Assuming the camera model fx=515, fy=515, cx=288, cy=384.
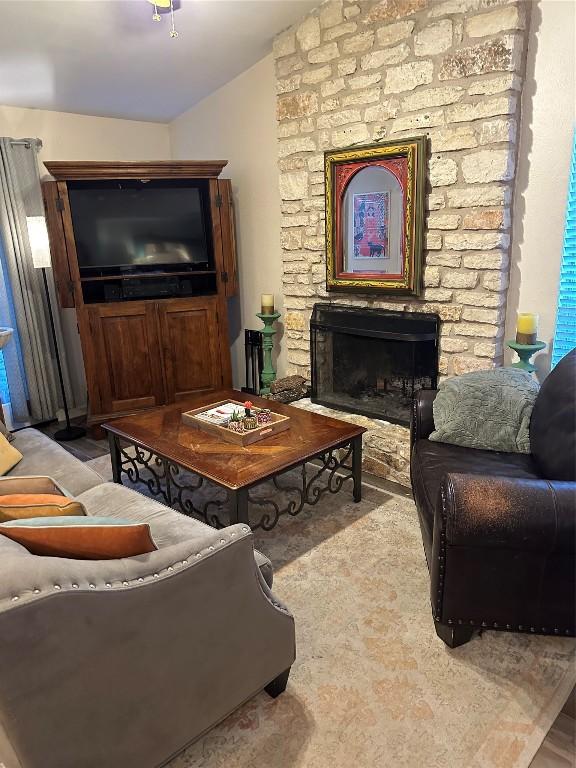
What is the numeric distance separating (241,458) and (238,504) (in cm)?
27

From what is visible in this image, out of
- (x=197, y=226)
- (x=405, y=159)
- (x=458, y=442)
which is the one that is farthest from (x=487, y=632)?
(x=197, y=226)

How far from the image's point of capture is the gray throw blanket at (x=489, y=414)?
2.28 metres

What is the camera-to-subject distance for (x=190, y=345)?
4027 millimetres

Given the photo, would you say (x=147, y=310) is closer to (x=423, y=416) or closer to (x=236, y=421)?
(x=236, y=421)

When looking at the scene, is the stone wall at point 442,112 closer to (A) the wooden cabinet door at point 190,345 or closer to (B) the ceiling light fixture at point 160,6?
(B) the ceiling light fixture at point 160,6

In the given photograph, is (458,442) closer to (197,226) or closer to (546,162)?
(546,162)

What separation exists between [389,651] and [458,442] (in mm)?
946

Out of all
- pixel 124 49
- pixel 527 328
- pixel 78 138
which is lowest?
pixel 527 328

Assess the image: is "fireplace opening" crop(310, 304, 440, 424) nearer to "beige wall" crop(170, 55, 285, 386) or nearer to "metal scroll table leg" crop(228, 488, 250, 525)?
"beige wall" crop(170, 55, 285, 386)

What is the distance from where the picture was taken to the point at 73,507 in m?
1.43

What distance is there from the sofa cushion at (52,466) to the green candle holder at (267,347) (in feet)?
5.46

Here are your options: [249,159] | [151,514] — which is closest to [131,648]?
[151,514]

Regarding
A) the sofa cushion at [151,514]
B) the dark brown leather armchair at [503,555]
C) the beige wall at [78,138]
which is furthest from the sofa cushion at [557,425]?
the beige wall at [78,138]

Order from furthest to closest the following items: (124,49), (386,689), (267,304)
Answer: (267,304) → (124,49) → (386,689)
